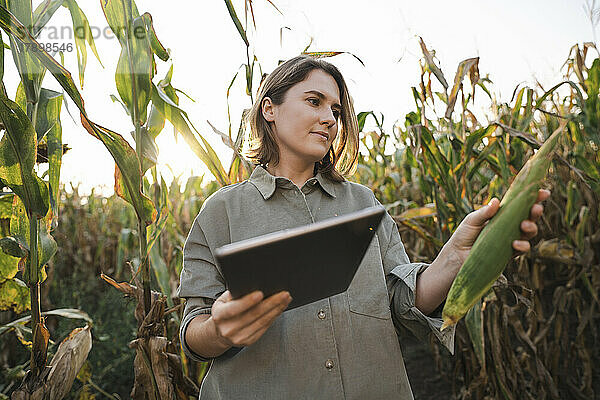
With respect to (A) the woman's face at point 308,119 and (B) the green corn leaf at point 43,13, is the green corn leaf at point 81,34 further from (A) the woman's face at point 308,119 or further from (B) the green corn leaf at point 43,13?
(A) the woman's face at point 308,119

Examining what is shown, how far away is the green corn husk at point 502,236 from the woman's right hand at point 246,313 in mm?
223

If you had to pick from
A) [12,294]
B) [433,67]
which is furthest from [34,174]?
[433,67]

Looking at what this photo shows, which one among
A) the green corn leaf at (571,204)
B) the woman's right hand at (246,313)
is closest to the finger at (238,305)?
the woman's right hand at (246,313)

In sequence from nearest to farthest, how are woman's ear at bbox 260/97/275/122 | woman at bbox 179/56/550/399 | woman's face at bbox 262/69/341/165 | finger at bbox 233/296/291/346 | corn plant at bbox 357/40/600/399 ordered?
finger at bbox 233/296/291/346 < woman at bbox 179/56/550/399 < woman's face at bbox 262/69/341/165 < woman's ear at bbox 260/97/275/122 < corn plant at bbox 357/40/600/399

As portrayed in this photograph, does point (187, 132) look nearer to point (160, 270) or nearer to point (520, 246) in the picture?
point (160, 270)

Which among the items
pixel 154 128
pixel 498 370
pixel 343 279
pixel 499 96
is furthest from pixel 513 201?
pixel 499 96

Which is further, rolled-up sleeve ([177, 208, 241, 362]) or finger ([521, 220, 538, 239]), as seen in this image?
rolled-up sleeve ([177, 208, 241, 362])

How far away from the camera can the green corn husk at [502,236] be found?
500mm

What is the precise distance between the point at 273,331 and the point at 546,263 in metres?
2.16

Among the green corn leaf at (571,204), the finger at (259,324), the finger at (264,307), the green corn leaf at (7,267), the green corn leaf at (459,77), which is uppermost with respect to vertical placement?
the green corn leaf at (459,77)

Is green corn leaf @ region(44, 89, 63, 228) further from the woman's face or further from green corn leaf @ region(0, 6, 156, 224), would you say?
the woman's face

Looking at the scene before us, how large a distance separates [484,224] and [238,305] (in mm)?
417

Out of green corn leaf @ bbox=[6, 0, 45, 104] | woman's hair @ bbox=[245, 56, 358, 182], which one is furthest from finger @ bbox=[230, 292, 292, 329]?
green corn leaf @ bbox=[6, 0, 45, 104]

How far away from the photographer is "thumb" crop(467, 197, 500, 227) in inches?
24.8
